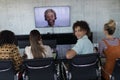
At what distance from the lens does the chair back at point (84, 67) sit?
2.88 m

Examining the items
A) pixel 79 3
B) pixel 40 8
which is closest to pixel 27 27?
pixel 40 8

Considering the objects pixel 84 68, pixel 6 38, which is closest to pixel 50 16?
pixel 6 38

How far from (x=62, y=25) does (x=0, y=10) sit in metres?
1.90

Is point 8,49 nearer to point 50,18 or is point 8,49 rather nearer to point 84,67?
point 84,67

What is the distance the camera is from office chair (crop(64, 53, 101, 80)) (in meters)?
2.88

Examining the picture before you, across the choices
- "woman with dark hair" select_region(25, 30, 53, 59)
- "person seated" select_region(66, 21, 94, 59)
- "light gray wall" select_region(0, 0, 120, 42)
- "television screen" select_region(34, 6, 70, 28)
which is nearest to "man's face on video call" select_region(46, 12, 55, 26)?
"television screen" select_region(34, 6, 70, 28)

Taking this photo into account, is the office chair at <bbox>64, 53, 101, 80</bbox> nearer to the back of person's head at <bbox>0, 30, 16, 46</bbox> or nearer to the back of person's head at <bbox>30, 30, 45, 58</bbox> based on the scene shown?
the back of person's head at <bbox>30, 30, 45, 58</bbox>

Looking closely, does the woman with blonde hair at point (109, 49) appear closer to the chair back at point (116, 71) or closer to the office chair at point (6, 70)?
the chair back at point (116, 71)

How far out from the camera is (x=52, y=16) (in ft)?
23.3

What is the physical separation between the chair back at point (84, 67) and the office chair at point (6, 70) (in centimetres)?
73

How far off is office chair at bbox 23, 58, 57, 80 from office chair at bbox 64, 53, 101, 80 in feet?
0.74

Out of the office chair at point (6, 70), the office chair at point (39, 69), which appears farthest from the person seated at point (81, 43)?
the office chair at point (6, 70)

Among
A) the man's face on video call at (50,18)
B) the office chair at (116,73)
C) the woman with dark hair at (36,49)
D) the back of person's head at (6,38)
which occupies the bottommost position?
the office chair at (116,73)

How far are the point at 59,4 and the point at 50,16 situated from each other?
445 millimetres
